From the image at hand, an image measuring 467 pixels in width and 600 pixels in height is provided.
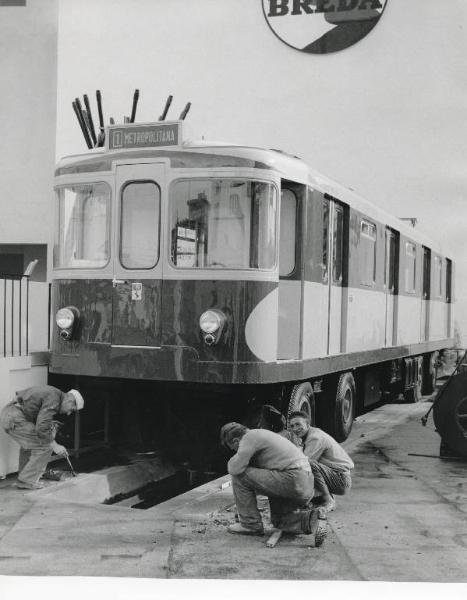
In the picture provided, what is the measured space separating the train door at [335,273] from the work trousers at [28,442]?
10.5 ft

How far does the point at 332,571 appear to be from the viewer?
5.62 meters

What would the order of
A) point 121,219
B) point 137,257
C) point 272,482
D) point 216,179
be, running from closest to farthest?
point 272,482, point 216,179, point 137,257, point 121,219

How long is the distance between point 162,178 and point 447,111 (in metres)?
2.66

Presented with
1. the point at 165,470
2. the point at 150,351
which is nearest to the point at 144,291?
the point at 150,351

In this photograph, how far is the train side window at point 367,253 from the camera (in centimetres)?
1057

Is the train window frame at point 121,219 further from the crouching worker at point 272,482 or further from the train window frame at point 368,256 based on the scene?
the train window frame at point 368,256

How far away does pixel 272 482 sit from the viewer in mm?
6375

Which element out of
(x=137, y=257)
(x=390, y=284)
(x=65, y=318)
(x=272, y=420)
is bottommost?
(x=272, y=420)

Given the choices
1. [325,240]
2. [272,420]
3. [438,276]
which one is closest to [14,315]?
[272,420]

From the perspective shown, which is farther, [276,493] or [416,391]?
[416,391]

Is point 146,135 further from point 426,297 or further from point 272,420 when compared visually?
point 426,297

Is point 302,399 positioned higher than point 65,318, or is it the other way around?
→ point 65,318

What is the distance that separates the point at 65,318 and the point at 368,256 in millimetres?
4130

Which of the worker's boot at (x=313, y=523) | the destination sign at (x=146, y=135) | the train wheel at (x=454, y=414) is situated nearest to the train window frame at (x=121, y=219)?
the destination sign at (x=146, y=135)
